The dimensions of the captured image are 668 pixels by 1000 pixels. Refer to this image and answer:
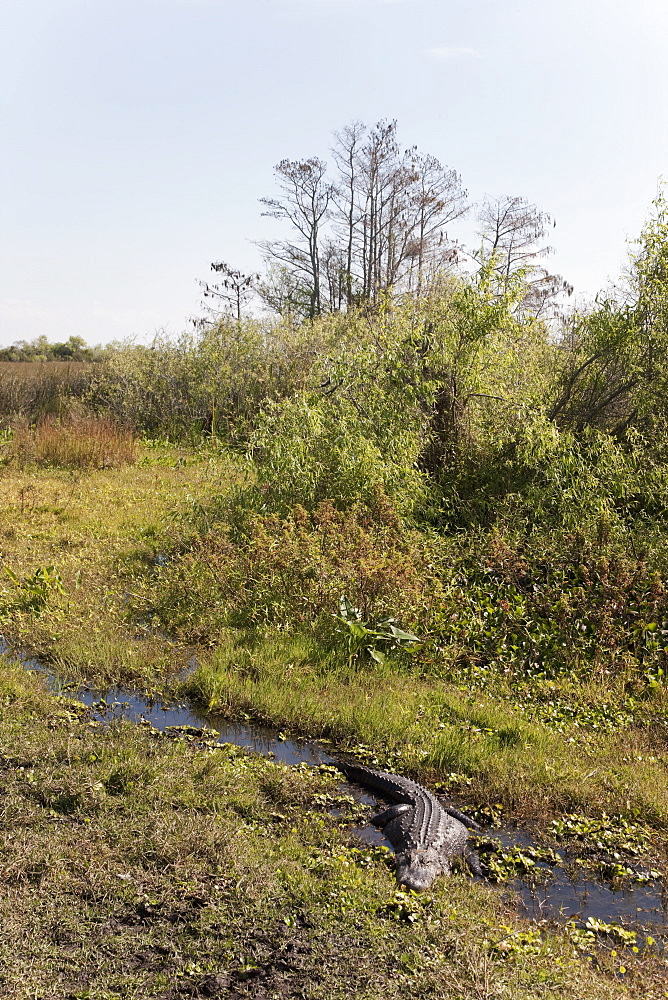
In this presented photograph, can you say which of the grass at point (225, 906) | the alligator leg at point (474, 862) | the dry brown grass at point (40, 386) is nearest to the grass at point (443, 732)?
the alligator leg at point (474, 862)

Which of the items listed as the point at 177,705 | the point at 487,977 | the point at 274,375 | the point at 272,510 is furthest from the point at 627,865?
the point at 274,375

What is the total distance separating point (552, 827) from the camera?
405 centimetres

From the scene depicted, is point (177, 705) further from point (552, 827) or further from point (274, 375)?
point (274, 375)

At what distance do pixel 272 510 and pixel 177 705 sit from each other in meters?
2.93

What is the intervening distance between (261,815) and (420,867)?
0.93m

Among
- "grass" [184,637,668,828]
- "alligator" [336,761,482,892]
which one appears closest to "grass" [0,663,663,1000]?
"alligator" [336,761,482,892]

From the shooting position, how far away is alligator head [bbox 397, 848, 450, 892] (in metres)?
A: 3.40

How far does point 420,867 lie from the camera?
3482 millimetres

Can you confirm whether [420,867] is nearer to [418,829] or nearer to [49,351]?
[418,829]

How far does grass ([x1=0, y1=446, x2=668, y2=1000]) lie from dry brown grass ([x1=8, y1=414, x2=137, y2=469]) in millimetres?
6559

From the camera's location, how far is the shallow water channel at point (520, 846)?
3.42 m

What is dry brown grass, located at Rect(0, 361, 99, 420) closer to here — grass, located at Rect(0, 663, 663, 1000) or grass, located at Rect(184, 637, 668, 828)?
grass, located at Rect(184, 637, 668, 828)

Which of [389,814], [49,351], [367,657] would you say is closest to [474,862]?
[389,814]

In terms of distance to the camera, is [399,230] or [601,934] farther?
[399,230]
